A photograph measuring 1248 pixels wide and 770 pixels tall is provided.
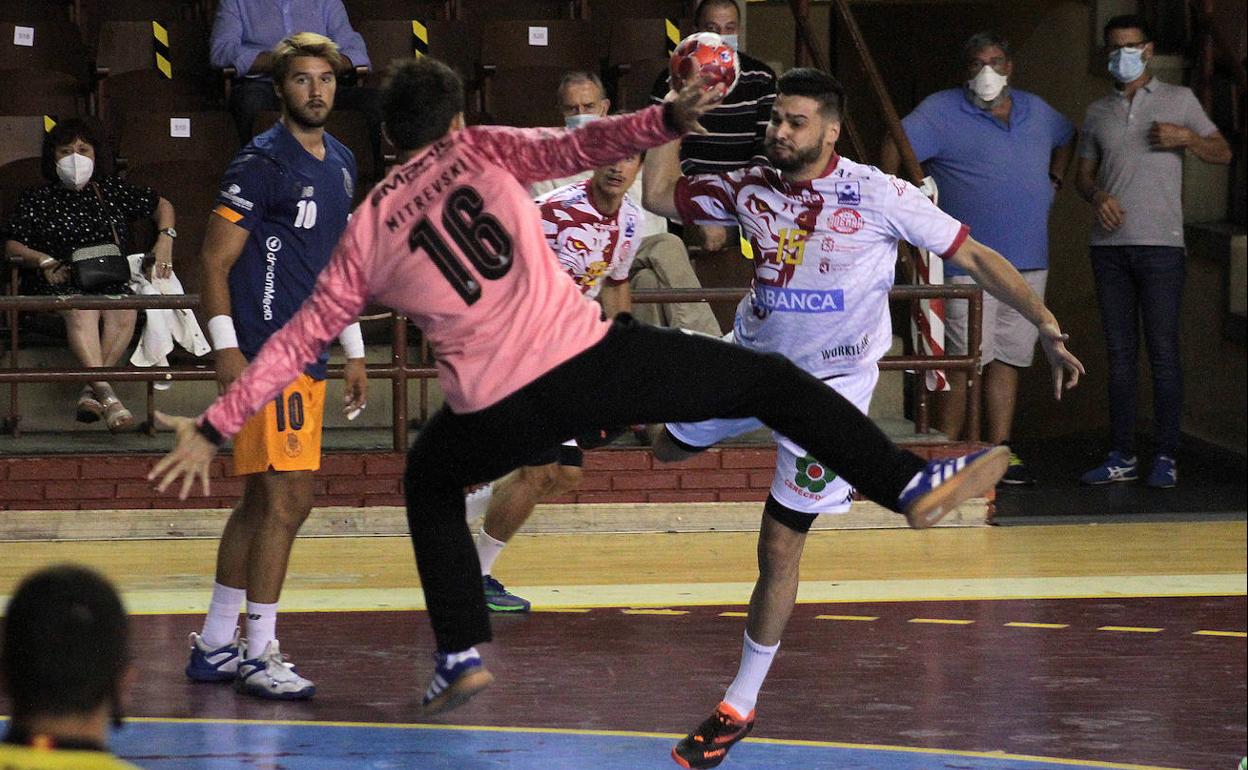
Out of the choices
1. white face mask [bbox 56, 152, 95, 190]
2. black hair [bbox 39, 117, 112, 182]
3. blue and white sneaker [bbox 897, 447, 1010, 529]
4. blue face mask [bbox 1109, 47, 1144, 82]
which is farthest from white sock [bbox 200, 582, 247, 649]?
blue face mask [bbox 1109, 47, 1144, 82]

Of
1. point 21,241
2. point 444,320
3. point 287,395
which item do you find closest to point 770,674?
point 287,395

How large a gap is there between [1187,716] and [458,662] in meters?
2.61

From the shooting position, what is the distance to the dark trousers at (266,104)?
10.2 metres

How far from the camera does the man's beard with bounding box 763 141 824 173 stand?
579cm

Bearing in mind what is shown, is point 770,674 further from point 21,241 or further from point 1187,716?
point 21,241

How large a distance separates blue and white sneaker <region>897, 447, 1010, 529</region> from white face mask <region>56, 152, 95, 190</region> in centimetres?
573

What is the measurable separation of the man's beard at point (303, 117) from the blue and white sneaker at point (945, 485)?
244 centimetres

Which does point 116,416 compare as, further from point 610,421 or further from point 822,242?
point 610,421

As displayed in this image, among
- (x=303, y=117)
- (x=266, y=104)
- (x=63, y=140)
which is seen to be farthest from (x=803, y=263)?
(x=266, y=104)

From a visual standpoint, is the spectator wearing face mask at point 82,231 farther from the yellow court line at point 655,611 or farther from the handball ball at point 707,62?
the handball ball at point 707,62

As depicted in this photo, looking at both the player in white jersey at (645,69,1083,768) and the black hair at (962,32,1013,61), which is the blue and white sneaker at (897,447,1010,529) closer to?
the player in white jersey at (645,69,1083,768)

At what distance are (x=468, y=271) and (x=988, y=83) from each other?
563 centimetres

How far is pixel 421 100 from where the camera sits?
4.80 metres

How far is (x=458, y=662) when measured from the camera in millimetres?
4898
